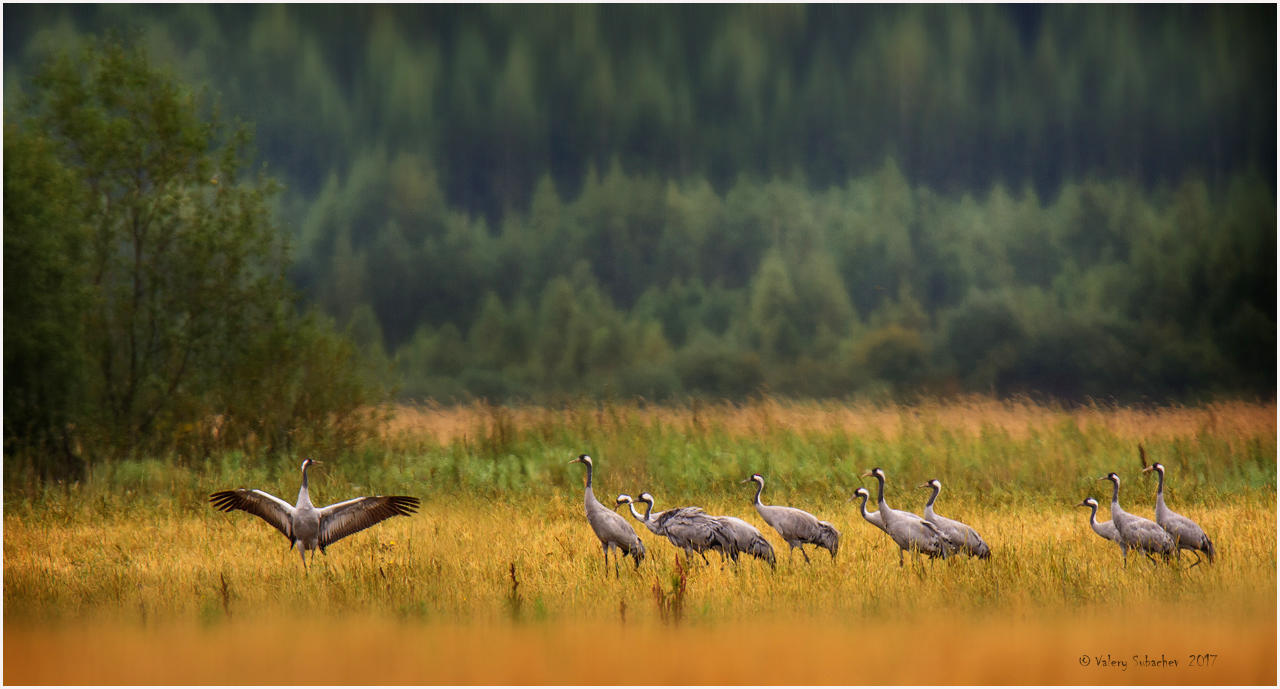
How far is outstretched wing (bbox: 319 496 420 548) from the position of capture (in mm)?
10953

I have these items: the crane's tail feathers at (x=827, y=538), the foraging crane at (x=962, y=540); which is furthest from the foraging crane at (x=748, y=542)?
the foraging crane at (x=962, y=540)

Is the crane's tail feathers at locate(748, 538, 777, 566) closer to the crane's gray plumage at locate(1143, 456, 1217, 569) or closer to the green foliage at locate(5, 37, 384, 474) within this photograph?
the crane's gray plumage at locate(1143, 456, 1217, 569)

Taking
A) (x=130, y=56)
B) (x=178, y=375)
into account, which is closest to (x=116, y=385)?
(x=178, y=375)

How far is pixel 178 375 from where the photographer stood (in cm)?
1764

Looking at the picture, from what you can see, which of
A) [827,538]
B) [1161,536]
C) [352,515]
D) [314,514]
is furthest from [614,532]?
[1161,536]

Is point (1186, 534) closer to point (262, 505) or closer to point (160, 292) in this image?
point (262, 505)

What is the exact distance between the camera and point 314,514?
11039 millimetres

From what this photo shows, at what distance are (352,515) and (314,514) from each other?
34 cm

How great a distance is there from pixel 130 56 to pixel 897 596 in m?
13.2

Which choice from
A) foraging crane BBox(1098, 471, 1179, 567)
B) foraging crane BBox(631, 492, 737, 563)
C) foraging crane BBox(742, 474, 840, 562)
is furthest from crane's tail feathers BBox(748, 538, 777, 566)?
foraging crane BBox(1098, 471, 1179, 567)

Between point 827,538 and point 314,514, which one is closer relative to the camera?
point 827,538

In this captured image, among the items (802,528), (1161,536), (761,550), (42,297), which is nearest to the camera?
(1161,536)

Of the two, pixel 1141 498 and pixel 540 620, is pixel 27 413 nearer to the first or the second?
pixel 540 620

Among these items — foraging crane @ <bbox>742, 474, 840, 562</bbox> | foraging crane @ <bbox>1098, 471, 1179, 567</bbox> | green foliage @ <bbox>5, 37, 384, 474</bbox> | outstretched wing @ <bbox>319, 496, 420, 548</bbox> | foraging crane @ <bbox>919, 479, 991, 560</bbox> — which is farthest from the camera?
green foliage @ <bbox>5, 37, 384, 474</bbox>
